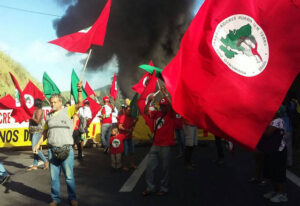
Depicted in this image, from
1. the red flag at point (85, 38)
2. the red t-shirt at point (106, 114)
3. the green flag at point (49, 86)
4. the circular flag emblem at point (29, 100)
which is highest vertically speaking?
the red flag at point (85, 38)

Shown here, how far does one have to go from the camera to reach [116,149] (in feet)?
26.0

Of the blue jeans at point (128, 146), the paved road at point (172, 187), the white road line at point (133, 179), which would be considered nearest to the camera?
the paved road at point (172, 187)

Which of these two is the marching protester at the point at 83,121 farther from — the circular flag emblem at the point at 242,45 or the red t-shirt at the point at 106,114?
the circular flag emblem at the point at 242,45

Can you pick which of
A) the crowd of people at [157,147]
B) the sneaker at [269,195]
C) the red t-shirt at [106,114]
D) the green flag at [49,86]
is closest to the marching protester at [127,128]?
the green flag at [49,86]

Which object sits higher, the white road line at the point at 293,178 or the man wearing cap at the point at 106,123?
the man wearing cap at the point at 106,123

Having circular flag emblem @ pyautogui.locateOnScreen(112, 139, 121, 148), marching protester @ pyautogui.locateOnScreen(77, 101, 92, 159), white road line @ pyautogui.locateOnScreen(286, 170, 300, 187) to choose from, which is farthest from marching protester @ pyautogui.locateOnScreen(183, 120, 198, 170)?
marching protester @ pyautogui.locateOnScreen(77, 101, 92, 159)

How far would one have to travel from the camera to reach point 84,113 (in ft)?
35.9

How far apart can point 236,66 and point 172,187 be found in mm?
3441

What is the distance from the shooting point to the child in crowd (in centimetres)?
778

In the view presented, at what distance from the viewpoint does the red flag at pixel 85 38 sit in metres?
5.83

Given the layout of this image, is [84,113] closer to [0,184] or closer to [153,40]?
[0,184]

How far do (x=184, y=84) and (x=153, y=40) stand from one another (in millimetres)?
28675

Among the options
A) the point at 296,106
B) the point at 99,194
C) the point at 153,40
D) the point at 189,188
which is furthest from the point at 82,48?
the point at 153,40

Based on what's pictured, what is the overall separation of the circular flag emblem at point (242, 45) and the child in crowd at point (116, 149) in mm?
4999
